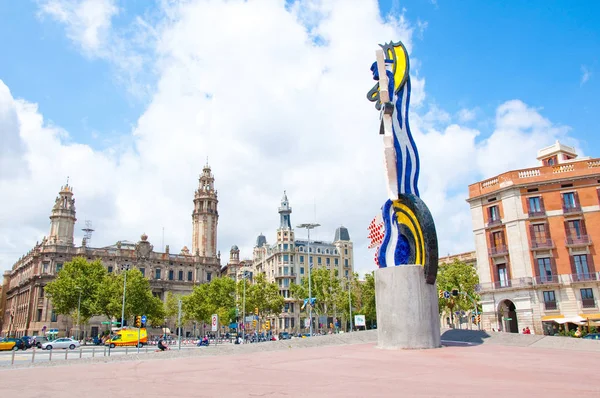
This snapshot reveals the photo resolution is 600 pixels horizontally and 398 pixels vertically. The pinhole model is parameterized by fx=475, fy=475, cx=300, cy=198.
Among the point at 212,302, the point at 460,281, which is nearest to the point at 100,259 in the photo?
the point at 212,302

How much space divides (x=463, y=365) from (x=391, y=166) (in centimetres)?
1169

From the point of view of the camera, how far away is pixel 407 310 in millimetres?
22172

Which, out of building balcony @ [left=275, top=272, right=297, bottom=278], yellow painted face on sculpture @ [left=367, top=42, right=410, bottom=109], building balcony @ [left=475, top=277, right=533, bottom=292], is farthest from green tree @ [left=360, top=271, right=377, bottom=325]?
yellow painted face on sculpture @ [left=367, top=42, right=410, bottom=109]

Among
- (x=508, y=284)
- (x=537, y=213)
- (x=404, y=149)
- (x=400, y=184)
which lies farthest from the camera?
(x=508, y=284)

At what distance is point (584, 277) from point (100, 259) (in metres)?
77.2

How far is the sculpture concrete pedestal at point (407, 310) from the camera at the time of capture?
21969 mm

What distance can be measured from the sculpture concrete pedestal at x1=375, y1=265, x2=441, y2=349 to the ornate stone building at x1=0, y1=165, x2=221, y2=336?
7072cm

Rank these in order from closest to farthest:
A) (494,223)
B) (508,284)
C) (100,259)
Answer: (508,284) → (494,223) → (100,259)

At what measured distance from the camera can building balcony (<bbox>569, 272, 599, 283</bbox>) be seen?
4159 cm

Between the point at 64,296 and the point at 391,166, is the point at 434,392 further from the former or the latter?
the point at 64,296

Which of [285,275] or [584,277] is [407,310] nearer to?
[584,277]

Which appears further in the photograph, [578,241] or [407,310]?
A: [578,241]

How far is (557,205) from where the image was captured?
44.7m

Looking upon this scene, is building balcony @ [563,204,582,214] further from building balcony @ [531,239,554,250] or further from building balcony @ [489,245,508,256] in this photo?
building balcony @ [489,245,508,256]
